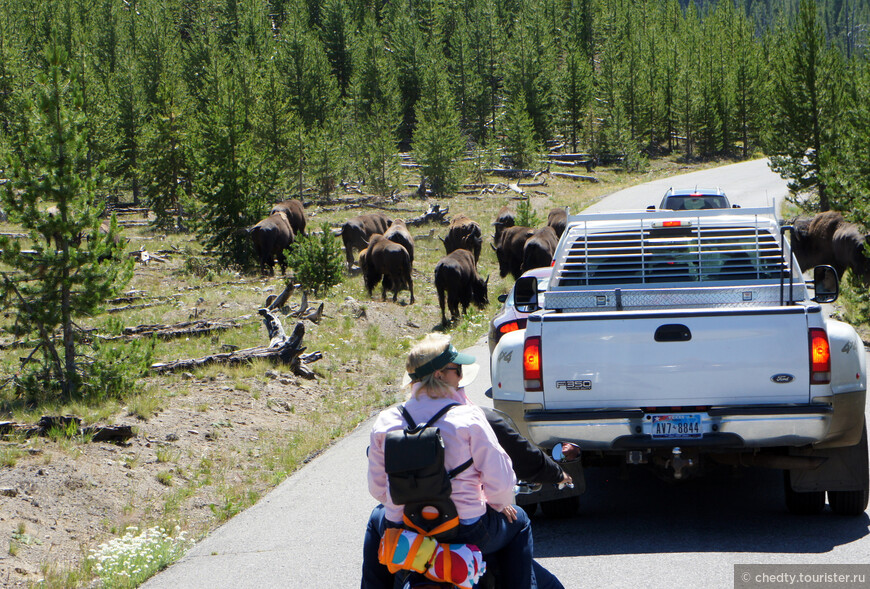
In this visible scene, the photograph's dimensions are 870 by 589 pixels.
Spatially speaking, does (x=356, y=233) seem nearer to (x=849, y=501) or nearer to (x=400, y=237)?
(x=400, y=237)

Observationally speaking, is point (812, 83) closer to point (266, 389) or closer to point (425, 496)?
point (266, 389)

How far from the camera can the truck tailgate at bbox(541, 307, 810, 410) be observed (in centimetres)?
599

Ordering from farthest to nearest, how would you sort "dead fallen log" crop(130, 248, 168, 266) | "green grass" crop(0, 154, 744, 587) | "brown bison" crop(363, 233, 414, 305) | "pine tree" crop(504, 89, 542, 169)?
"pine tree" crop(504, 89, 542, 169) < "dead fallen log" crop(130, 248, 168, 266) < "brown bison" crop(363, 233, 414, 305) < "green grass" crop(0, 154, 744, 587)

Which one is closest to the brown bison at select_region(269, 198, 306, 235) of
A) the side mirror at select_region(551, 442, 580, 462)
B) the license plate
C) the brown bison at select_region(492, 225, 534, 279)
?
the brown bison at select_region(492, 225, 534, 279)

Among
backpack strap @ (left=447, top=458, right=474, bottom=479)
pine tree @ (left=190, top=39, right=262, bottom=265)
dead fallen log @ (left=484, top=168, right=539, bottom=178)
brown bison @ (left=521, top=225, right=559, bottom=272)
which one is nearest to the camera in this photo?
backpack strap @ (left=447, top=458, right=474, bottom=479)

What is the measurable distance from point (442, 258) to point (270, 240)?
7466mm

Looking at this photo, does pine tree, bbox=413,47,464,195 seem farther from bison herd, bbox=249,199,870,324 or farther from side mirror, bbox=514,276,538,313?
side mirror, bbox=514,276,538,313

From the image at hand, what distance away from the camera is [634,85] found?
7238cm

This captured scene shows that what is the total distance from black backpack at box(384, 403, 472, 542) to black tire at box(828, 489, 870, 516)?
3.96m

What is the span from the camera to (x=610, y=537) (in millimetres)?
6473

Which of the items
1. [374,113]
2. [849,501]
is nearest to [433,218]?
[374,113]

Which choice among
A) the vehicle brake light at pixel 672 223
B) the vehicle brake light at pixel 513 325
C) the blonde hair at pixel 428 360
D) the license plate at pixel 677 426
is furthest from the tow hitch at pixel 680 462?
the vehicle brake light at pixel 513 325

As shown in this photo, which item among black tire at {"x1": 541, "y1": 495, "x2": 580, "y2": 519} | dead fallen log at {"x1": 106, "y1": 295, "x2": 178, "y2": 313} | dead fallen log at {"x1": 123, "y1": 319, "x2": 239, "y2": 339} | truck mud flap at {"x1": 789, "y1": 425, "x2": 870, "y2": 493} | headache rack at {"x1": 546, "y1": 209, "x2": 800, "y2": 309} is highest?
headache rack at {"x1": 546, "y1": 209, "x2": 800, "y2": 309}

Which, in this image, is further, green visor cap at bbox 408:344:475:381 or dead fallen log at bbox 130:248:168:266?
dead fallen log at bbox 130:248:168:266
